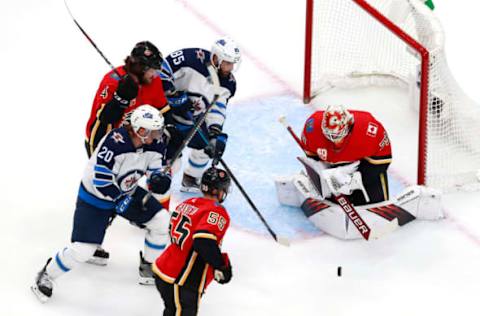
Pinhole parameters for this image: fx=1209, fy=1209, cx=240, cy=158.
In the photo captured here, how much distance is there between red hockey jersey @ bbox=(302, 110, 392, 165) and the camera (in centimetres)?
568

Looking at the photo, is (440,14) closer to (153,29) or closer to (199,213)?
(153,29)

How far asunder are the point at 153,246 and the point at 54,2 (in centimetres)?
302

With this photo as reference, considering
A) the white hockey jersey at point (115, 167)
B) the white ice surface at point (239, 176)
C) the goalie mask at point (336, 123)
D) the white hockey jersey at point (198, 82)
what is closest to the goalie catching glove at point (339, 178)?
the goalie mask at point (336, 123)

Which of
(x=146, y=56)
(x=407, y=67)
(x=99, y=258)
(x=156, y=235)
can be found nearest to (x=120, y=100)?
(x=146, y=56)

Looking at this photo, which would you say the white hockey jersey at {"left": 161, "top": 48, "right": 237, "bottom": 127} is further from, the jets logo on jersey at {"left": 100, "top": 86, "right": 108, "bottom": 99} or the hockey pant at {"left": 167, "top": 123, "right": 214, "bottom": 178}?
the jets logo on jersey at {"left": 100, "top": 86, "right": 108, "bottom": 99}

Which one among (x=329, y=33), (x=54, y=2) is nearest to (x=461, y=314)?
(x=329, y=33)

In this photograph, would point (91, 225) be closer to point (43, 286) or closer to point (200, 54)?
point (43, 286)

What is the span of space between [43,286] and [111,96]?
916 millimetres

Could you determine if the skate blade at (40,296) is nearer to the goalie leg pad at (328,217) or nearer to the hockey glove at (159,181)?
the hockey glove at (159,181)

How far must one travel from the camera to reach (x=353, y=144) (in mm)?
5676

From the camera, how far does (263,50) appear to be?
766 centimetres

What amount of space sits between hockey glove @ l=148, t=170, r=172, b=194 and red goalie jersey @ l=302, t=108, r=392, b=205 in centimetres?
81

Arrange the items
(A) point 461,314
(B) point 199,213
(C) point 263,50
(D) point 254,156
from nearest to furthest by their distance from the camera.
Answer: (B) point 199,213 < (A) point 461,314 < (D) point 254,156 < (C) point 263,50

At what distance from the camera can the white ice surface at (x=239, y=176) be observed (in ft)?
17.8
